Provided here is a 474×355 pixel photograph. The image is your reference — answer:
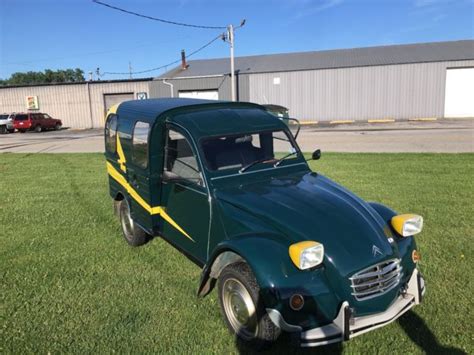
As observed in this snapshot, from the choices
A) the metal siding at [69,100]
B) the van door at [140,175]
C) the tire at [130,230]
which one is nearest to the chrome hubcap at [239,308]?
the van door at [140,175]

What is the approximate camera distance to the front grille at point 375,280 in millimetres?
3055

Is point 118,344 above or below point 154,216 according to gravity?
below

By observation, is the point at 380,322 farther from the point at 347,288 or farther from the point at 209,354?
the point at 209,354

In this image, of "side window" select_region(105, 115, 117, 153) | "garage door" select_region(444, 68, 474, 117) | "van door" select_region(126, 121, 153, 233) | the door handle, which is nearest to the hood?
"van door" select_region(126, 121, 153, 233)

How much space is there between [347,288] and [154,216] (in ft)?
8.56

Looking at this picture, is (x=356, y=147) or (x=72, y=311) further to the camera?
(x=356, y=147)

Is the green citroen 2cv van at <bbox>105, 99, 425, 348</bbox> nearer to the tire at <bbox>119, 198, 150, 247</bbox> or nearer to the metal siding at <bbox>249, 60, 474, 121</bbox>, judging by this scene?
the tire at <bbox>119, 198, 150, 247</bbox>

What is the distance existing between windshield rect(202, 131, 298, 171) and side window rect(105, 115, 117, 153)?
2.42 meters

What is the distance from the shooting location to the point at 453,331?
3.45 m

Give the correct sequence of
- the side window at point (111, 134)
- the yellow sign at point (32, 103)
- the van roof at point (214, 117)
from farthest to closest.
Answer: the yellow sign at point (32, 103)
the side window at point (111, 134)
the van roof at point (214, 117)

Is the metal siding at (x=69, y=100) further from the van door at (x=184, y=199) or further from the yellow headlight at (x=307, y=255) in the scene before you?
the yellow headlight at (x=307, y=255)

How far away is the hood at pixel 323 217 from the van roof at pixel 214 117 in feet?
2.31

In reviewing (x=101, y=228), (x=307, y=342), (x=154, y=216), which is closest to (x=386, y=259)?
(x=307, y=342)

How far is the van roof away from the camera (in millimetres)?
4324
